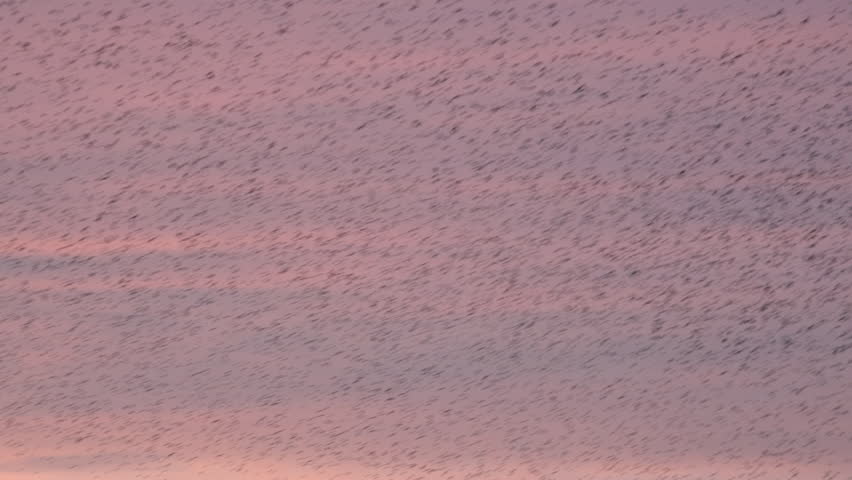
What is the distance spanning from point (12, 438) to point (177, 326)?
36cm

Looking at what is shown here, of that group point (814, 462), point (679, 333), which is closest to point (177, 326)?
point (679, 333)

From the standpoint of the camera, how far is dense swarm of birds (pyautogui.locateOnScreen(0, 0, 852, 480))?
5.65 ft

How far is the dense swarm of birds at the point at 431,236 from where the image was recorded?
1724 mm

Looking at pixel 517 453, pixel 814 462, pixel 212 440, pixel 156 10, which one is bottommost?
pixel 814 462

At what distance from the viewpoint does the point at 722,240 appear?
1.75 m

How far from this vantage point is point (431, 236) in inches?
69.7

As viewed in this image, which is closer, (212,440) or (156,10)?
(156,10)

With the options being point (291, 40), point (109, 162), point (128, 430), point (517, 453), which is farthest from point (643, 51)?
point (128, 430)

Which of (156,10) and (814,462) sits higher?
(156,10)

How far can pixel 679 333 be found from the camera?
178 cm

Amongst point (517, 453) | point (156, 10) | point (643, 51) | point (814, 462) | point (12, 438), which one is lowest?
point (814, 462)

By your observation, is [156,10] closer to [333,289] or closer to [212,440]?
[333,289]

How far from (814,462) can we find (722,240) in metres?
0.43

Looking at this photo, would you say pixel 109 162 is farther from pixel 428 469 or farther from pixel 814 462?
pixel 814 462
